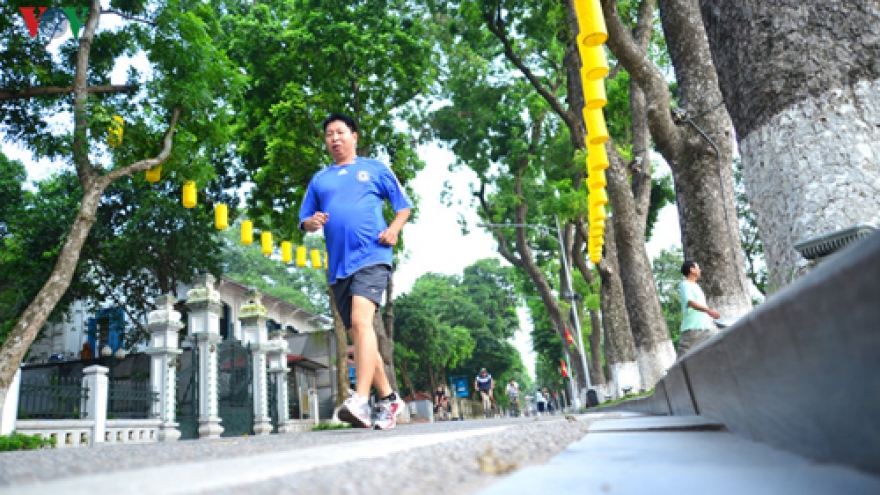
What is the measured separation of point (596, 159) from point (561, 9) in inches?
175

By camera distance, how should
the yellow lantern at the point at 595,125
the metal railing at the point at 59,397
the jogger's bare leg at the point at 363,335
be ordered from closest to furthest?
the jogger's bare leg at the point at 363,335
the yellow lantern at the point at 595,125
the metal railing at the point at 59,397

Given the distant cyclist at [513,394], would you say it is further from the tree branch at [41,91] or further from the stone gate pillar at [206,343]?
the tree branch at [41,91]

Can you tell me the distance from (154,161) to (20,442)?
203 inches

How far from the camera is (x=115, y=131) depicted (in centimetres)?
1060

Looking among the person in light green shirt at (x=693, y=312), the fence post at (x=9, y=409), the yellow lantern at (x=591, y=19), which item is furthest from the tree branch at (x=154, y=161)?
the person in light green shirt at (x=693, y=312)

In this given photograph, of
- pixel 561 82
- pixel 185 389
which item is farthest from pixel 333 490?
pixel 561 82

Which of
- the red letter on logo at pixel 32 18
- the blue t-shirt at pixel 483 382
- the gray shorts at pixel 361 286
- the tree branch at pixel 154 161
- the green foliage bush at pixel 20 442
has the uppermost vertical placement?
the red letter on logo at pixel 32 18

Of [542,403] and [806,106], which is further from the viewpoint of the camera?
[542,403]

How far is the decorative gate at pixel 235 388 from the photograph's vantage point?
1398 centimetres

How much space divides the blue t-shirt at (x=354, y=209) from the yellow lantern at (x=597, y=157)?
4.54 metres

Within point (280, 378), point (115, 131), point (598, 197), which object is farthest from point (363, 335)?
point (280, 378)

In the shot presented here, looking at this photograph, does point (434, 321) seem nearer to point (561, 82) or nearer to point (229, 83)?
point (561, 82)

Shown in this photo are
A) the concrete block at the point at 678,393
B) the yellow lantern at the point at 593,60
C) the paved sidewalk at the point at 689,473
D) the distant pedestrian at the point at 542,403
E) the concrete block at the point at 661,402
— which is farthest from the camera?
the distant pedestrian at the point at 542,403

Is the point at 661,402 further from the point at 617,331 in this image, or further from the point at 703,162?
the point at 617,331
